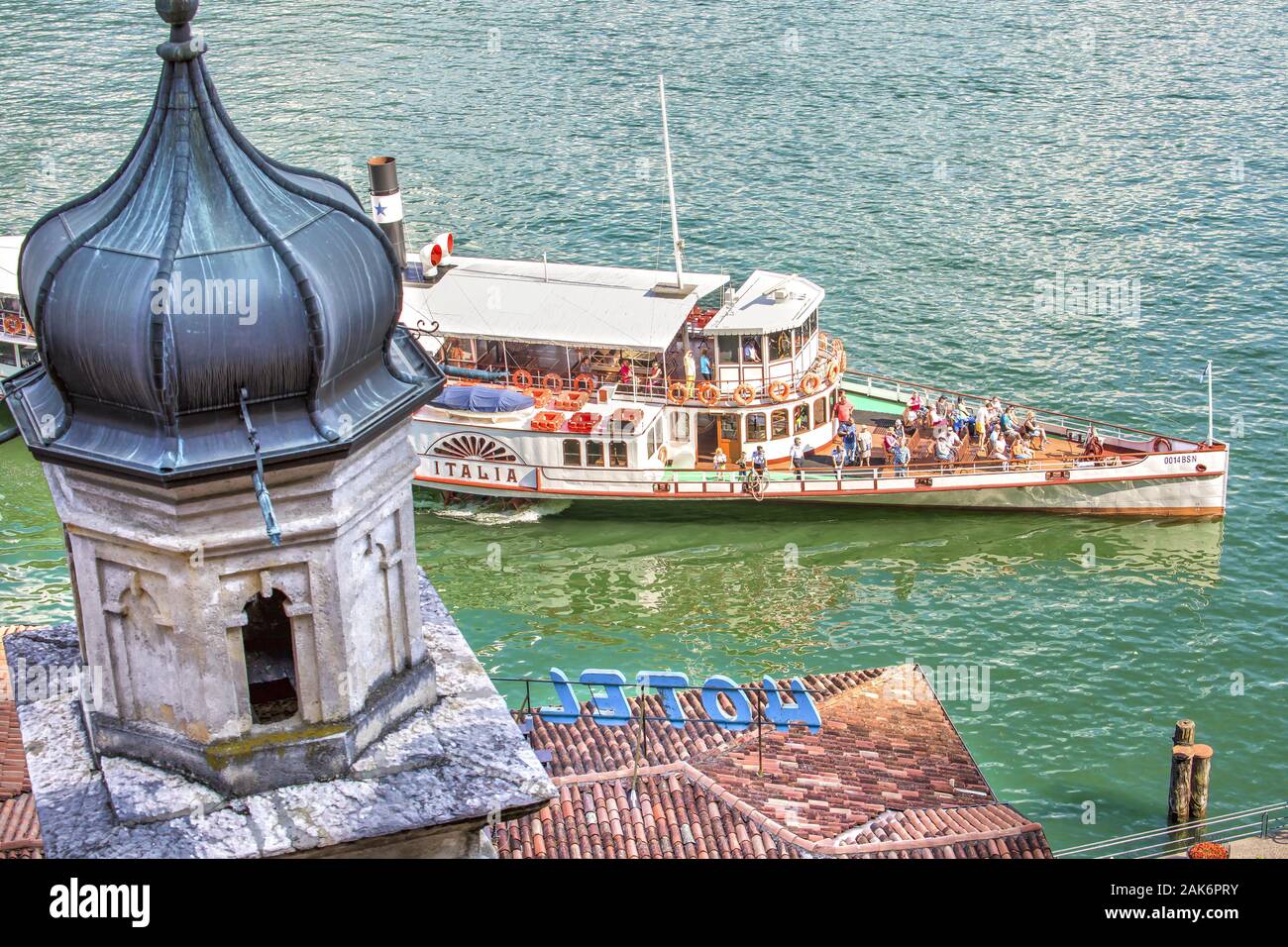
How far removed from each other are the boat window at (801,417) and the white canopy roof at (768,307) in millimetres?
2488

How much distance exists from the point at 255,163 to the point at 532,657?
3271cm

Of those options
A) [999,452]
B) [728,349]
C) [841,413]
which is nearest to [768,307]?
[728,349]

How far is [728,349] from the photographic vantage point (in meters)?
53.8

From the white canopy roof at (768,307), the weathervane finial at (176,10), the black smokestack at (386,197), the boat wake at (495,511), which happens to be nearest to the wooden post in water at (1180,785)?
the white canopy roof at (768,307)

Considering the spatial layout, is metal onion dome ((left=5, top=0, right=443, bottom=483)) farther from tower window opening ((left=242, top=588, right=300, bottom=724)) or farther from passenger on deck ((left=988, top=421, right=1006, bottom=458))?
passenger on deck ((left=988, top=421, right=1006, bottom=458))

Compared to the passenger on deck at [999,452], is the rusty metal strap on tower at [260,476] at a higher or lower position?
higher

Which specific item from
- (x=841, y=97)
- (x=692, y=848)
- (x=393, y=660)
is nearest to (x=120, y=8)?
(x=841, y=97)

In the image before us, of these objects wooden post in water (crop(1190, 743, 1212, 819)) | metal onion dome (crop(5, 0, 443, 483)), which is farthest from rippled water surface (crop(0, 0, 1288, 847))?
metal onion dome (crop(5, 0, 443, 483))

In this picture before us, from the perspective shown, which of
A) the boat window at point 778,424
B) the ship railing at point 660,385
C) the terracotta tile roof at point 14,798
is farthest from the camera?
the boat window at point 778,424

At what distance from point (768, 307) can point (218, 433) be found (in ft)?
135

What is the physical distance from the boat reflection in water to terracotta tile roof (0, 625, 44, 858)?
1763cm

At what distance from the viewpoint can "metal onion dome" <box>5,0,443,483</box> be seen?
13.5 m

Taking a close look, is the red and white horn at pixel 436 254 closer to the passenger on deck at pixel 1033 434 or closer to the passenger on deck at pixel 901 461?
the passenger on deck at pixel 901 461

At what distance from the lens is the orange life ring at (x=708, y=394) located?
5347cm
